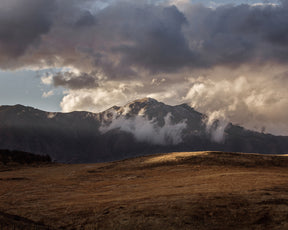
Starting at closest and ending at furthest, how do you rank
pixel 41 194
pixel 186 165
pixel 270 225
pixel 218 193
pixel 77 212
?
1. pixel 270 225
2. pixel 77 212
3. pixel 218 193
4. pixel 41 194
5. pixel 186 165

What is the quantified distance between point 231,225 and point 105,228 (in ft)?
25.2

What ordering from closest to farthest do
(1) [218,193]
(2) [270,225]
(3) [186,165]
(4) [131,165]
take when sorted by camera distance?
(2) [270,225], (1) [218,193], (3) [186,165], (4) [131,165]

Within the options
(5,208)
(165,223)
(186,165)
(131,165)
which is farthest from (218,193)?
(131,165)

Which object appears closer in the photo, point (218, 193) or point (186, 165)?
point (218, 193)

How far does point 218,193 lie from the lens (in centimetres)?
2195

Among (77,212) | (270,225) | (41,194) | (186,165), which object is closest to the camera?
(270,225)

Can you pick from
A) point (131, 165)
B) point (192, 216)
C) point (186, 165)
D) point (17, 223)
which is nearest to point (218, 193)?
point (192, 216)

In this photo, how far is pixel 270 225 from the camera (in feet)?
52.7

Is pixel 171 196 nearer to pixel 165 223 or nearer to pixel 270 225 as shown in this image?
pixel 165 223

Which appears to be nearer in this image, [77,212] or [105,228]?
[105,228]

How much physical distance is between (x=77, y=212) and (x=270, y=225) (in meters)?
12.8

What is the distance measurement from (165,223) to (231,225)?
3972mm

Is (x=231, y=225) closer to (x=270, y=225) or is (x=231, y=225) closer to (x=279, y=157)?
(x=270, y=225)

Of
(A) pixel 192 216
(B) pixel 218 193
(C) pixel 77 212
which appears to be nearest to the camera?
(A) pixel 192 216
